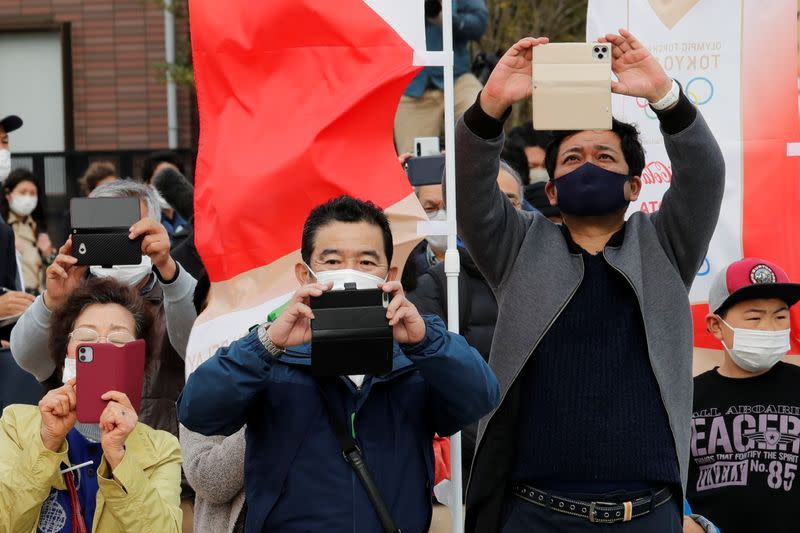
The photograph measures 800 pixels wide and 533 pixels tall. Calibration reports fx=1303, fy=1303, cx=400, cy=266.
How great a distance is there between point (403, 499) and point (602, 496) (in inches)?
24.5

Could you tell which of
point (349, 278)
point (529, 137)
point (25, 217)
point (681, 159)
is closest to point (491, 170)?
point (681, 159)

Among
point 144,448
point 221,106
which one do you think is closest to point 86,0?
point 221,106

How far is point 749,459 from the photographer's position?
4953 millimetres

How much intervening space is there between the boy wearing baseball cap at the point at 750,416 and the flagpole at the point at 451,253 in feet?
3.74

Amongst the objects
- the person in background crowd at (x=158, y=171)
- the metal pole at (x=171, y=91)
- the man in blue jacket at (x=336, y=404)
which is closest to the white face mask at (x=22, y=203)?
the person in background crowd at (x=158, y=171)

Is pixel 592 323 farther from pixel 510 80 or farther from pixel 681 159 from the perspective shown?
pixel 510 80

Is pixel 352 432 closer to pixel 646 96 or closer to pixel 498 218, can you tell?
pixel 498 218

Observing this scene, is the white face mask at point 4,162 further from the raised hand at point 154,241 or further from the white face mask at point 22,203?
the white face mask at point 22,203

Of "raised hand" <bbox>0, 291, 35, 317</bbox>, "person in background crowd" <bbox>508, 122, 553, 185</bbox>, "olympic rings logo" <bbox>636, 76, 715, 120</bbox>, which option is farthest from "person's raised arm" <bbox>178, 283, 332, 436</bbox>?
"person in background crowd" <bbox>508, 122, 553, 185</bbox>

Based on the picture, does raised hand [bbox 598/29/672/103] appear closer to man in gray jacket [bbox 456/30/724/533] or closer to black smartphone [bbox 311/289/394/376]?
man in gray jacket [bbox 456/30/724/533]

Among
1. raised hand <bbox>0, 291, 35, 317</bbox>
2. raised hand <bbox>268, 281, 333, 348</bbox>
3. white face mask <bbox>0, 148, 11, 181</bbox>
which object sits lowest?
raised hand <bbox>0, 291, 35, 317</bbox>

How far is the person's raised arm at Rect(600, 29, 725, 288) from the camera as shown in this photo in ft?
12.7

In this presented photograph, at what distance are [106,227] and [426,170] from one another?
1.56 m

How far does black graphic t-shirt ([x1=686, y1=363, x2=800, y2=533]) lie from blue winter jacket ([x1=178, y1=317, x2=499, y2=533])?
169 centimetres
